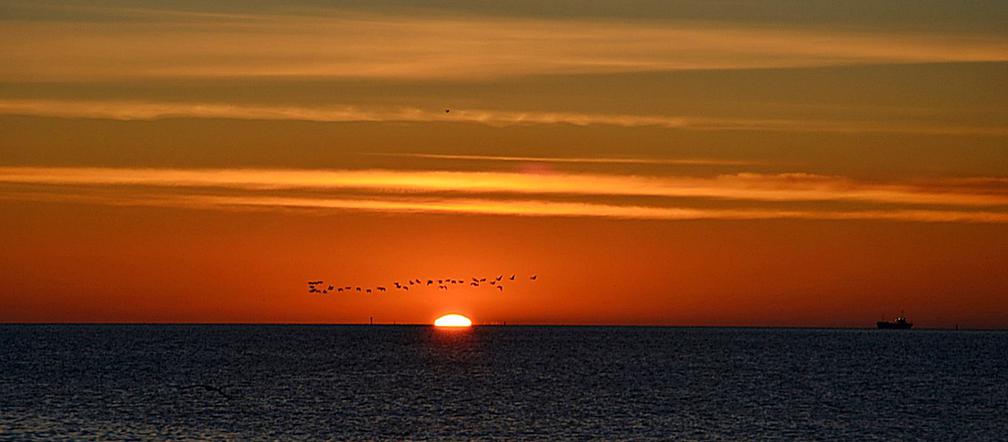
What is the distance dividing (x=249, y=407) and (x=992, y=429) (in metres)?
54.9

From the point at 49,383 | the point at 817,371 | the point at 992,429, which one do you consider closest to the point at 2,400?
the point at 49,383

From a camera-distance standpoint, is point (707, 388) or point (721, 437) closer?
point (721, 437)

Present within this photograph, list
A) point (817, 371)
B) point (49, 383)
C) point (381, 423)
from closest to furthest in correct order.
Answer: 1. point (381, 423)
2. point (49, 383)
3. point (817, 371)

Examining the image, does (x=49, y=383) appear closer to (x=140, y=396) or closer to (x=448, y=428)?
(x=140, y=396)

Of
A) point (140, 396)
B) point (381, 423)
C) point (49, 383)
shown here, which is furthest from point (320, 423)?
point (49, 383)

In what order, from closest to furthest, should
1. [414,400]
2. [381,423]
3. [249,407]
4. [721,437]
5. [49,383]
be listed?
[721,437]
[381,423]
[249,407]
[414,400]
[49,383]

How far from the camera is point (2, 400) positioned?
118 metres

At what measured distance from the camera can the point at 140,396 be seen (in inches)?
5123

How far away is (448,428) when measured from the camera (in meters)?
99.4

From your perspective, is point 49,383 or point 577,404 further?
point 49,383

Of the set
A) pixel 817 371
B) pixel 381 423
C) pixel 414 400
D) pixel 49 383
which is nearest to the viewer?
pixel 381 423

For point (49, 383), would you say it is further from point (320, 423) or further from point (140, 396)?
point (320, 423)

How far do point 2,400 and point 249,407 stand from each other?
19.8 m

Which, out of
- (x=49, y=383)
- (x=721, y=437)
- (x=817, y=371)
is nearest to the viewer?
(x=721, y=437)
